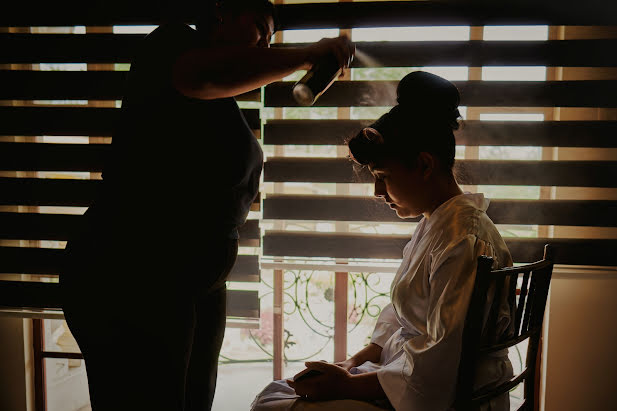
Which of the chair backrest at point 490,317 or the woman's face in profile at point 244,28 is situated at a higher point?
the woman's face in profile at point 244,28

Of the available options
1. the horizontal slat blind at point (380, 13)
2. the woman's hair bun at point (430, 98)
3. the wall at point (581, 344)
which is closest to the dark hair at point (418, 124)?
the woman's hair bun at point (430, 98)

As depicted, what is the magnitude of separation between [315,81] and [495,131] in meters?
1.00

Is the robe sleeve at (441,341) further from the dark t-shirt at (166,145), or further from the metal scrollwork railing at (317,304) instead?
the metal scrollwork railing at (317,304)

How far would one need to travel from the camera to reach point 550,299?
1740mm

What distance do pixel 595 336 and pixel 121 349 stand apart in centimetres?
178

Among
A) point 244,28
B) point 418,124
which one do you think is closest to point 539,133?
point 418,124

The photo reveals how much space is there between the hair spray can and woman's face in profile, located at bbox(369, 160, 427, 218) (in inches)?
12.1

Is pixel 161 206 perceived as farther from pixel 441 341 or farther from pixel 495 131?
pixel 495 131

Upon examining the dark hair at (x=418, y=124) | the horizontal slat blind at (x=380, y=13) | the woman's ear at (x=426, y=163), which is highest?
the horizontal slat blind at (x=380, y=13)

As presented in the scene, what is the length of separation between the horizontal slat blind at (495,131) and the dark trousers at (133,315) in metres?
0.82

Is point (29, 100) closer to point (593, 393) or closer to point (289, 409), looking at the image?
point (289, 409)

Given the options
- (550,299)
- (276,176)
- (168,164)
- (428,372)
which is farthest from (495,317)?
(276,176)

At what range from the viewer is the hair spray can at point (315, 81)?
971 millimetres

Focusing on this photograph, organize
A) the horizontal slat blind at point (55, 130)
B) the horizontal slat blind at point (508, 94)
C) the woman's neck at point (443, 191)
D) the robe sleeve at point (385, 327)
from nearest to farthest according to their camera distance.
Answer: the woman's neck at point (443, 191) < the robe sleeve at point (385, 327) < the horizontal slat blind at point (508, 94) < the horizontal slat blind at point (55, 130)
